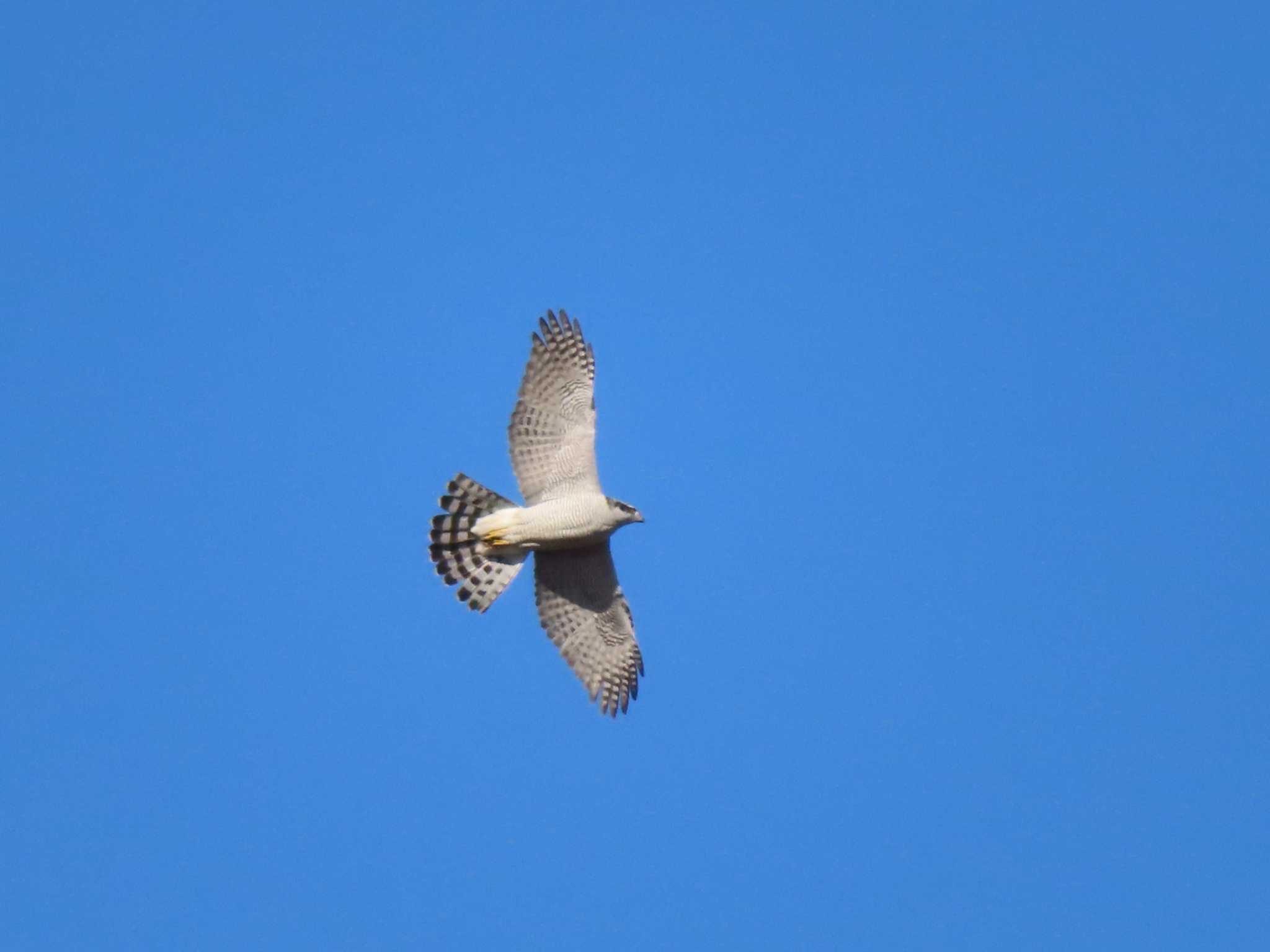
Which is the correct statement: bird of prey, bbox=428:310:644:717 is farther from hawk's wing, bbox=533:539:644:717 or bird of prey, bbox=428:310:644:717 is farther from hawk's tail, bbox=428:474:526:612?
hawk's wing, bbox=533:539:644:717

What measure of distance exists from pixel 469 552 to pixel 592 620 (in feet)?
4.98

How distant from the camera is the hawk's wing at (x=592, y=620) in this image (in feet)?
59.3

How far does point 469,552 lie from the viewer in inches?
699

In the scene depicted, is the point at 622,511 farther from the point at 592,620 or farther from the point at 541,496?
the point at 592,620

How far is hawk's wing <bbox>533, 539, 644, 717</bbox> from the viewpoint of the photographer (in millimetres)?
18078

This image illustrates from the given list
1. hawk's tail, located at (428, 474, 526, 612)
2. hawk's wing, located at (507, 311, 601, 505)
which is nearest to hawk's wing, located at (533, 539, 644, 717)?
hawk's tail, located at (428, 474, 526, 612)

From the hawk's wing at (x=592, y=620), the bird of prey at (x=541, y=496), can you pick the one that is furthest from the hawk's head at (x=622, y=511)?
the hawk's wing at (x=592, y=620)

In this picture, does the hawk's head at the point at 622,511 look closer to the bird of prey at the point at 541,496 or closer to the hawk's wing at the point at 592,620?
the bird of prey at the point at 541,496

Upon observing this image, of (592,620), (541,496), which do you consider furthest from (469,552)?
(592,620)

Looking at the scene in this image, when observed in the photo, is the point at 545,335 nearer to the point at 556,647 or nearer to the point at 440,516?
the point at 440,516

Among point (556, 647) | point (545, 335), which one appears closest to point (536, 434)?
point (545, 335)

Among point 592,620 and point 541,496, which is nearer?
point 541,496

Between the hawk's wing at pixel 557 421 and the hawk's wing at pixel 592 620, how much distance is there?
0.84m

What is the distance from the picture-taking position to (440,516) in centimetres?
1772
